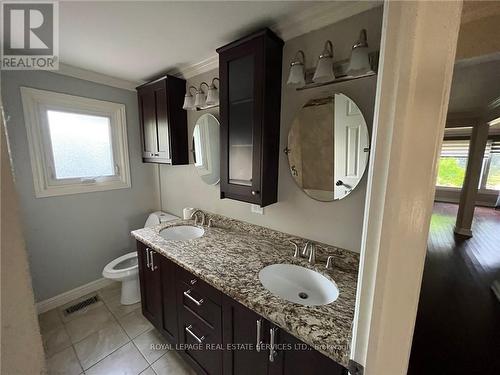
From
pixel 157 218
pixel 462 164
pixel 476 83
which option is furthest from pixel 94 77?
pixel 462 164

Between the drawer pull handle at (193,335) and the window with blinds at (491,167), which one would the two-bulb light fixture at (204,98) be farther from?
the window with blinds at (491,167)

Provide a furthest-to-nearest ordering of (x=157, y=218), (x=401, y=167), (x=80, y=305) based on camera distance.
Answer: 1. (x=157, y=218)
2. (x=80, y=305)
3. (x=401, y=167)

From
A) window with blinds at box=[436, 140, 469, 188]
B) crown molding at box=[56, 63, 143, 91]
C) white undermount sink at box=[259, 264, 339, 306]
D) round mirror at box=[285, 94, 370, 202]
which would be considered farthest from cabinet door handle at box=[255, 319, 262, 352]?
window with blinds at box=[436, 140, 469, 188]

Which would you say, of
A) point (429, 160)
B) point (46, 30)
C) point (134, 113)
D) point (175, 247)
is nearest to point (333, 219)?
point (429, 160)

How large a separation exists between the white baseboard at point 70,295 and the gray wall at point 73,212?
46 millimetres

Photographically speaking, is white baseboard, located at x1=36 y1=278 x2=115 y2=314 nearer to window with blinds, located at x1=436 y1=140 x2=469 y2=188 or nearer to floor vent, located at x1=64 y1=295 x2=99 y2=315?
floor vent, located at x1=64 y1=295 x2=99 y2=315

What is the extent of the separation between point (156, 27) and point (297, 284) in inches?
71.2

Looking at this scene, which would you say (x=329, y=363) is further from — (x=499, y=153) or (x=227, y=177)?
(x=499, y=153)

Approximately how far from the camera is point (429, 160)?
45 centimetres

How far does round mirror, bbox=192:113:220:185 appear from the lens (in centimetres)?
183

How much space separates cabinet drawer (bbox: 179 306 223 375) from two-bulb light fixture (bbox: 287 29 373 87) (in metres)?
1.48

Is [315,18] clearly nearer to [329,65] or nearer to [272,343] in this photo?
[329,65]

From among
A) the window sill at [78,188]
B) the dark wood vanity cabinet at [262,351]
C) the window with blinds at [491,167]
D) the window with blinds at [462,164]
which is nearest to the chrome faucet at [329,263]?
the dark wood vanity cabinet at [262,351]

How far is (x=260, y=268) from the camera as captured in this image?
3.80 ft
